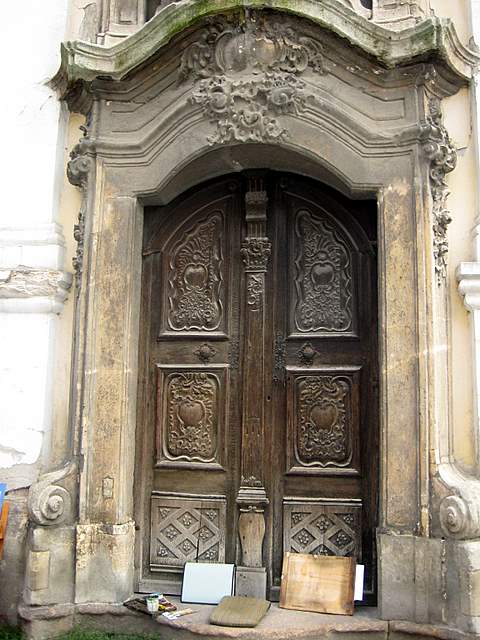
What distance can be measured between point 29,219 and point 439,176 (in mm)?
2683

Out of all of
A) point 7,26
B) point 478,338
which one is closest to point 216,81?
point 7,26

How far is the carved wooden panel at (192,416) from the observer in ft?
16.2

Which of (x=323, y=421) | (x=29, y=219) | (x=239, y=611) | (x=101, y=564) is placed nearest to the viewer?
(x=239, y=611)

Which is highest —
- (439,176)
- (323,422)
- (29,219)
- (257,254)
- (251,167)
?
(251,167)

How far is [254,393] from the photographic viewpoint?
4.88m

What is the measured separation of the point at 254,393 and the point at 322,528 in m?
0.96

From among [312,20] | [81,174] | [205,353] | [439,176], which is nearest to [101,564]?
[205,353]

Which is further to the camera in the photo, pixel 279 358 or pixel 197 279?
pixel 197 279

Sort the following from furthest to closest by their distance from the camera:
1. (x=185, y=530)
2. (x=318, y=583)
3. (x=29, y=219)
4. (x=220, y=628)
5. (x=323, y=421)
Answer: (x=29, y=219) < (x=185, y=530) < (x=323, y=421) < (x=318, y=583) < (x=220, y=628)

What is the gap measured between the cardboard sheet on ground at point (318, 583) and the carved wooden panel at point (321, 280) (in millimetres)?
1426

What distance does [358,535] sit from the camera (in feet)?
15.3

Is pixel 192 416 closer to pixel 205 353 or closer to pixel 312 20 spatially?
pixel 205 353

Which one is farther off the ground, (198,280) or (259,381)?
(198,280)

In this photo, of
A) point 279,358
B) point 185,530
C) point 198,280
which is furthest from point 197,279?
point 185,530
